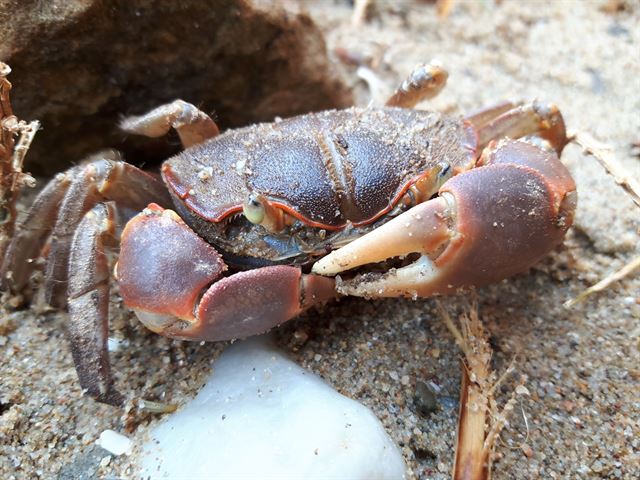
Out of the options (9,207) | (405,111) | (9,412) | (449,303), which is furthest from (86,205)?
(449,303)

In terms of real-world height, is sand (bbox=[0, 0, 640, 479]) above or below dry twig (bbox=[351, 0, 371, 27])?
below

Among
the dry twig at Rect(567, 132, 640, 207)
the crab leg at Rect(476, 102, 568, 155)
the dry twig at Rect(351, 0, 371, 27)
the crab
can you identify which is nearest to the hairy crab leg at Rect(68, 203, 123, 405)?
the crab

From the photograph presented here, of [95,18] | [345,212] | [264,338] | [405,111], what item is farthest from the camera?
[95,18]

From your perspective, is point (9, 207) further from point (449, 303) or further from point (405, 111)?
point (449, 303)

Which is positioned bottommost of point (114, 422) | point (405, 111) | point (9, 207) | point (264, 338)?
point (114, 422)

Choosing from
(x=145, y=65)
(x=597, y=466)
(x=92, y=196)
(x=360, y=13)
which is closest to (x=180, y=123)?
(x=92, y=196)

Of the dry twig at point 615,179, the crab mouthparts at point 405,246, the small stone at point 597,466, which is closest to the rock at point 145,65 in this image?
the crab mouthparts at point 405,246

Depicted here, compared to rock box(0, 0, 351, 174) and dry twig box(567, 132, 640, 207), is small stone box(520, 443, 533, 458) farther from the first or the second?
rock box(0, 0, 351, 174)
